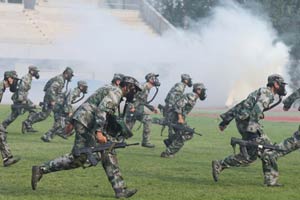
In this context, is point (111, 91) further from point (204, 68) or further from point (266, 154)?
point (204, 68)

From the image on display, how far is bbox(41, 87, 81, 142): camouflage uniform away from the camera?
2016cm

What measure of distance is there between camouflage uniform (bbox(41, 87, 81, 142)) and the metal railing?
41.2 metres

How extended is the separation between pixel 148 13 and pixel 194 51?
12.6 metres

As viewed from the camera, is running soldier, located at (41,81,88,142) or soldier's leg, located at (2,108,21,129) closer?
running soldier, located at (41,81,88,142)

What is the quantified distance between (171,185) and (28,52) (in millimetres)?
45049

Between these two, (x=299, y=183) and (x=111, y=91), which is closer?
(x=111, y=91)

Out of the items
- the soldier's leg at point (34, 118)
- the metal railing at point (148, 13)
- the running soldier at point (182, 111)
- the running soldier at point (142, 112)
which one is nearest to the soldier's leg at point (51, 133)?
the soldier's leg at point (34, 118)

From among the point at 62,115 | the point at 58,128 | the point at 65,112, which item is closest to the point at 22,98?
the point at 62,115

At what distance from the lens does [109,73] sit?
53.6 m

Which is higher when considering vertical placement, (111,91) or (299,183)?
(111,91)

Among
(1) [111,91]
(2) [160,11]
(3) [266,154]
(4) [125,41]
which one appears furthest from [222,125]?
(2) [160,11]

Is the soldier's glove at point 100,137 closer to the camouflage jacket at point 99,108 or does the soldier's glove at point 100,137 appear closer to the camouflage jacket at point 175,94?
the camouflage jacket at point 99,108

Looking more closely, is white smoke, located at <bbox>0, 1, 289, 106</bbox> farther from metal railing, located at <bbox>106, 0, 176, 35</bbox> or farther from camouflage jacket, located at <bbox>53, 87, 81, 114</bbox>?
camouflage jacket, located at <bbox>53, 87, 81, 114</bbox>

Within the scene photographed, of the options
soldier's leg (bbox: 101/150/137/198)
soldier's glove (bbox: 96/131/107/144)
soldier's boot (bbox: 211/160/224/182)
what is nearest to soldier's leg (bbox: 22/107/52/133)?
soldier's boot (bbox: 211/160/224/182)
